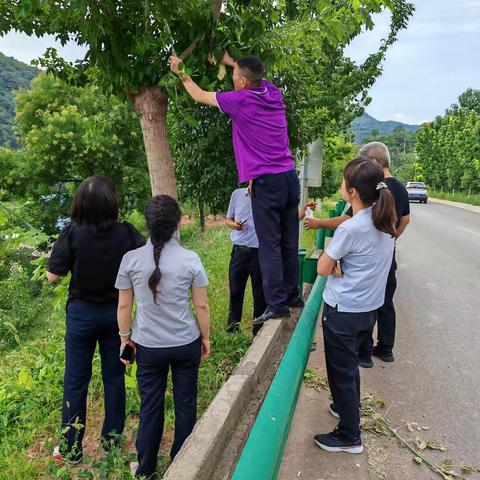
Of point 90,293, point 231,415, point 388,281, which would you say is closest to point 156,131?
point 90,293

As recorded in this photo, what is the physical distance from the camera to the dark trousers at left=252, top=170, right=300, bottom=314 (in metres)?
3.26

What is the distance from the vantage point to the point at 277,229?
3369 millimetres

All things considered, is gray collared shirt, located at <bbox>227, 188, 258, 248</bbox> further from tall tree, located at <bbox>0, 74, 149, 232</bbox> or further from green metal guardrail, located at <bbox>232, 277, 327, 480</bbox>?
tall tree, located at <bbox>0, 74, 149, 232</bbox>

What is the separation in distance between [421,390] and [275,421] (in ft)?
9.36

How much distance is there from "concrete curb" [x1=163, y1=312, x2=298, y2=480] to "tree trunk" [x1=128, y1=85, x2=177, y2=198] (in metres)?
1.40

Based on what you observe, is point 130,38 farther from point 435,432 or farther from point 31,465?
point 435,432

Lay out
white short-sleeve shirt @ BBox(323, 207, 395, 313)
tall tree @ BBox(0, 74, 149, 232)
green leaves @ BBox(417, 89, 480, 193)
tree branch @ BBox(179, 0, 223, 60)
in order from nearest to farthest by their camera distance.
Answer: white short-sleeve shirt @ BBox(323, 207, 395, 313) < tree branch @ BBox(179, 0, 223, 60) < tall tree @ BBox(0, 74, 149, 232) < green leaves @ BBox(417, 89, 480, 193)

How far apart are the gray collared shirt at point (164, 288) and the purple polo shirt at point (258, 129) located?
1.00m

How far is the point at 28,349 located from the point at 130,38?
4.72 m

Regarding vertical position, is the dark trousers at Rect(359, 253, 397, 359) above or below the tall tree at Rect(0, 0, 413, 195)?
below

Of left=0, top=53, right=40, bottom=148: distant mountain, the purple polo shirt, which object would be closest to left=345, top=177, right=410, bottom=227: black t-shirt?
the purple polo shirt

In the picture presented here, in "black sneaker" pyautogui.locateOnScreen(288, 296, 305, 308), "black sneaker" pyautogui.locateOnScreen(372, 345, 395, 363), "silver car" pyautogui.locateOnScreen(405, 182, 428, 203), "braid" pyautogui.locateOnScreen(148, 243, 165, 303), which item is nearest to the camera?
"braid" pyautogui.locateOnScreen(148, 243, 165, 303)

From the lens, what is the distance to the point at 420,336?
16.4ft

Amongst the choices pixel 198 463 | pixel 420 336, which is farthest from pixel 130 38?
pixel 420 336
